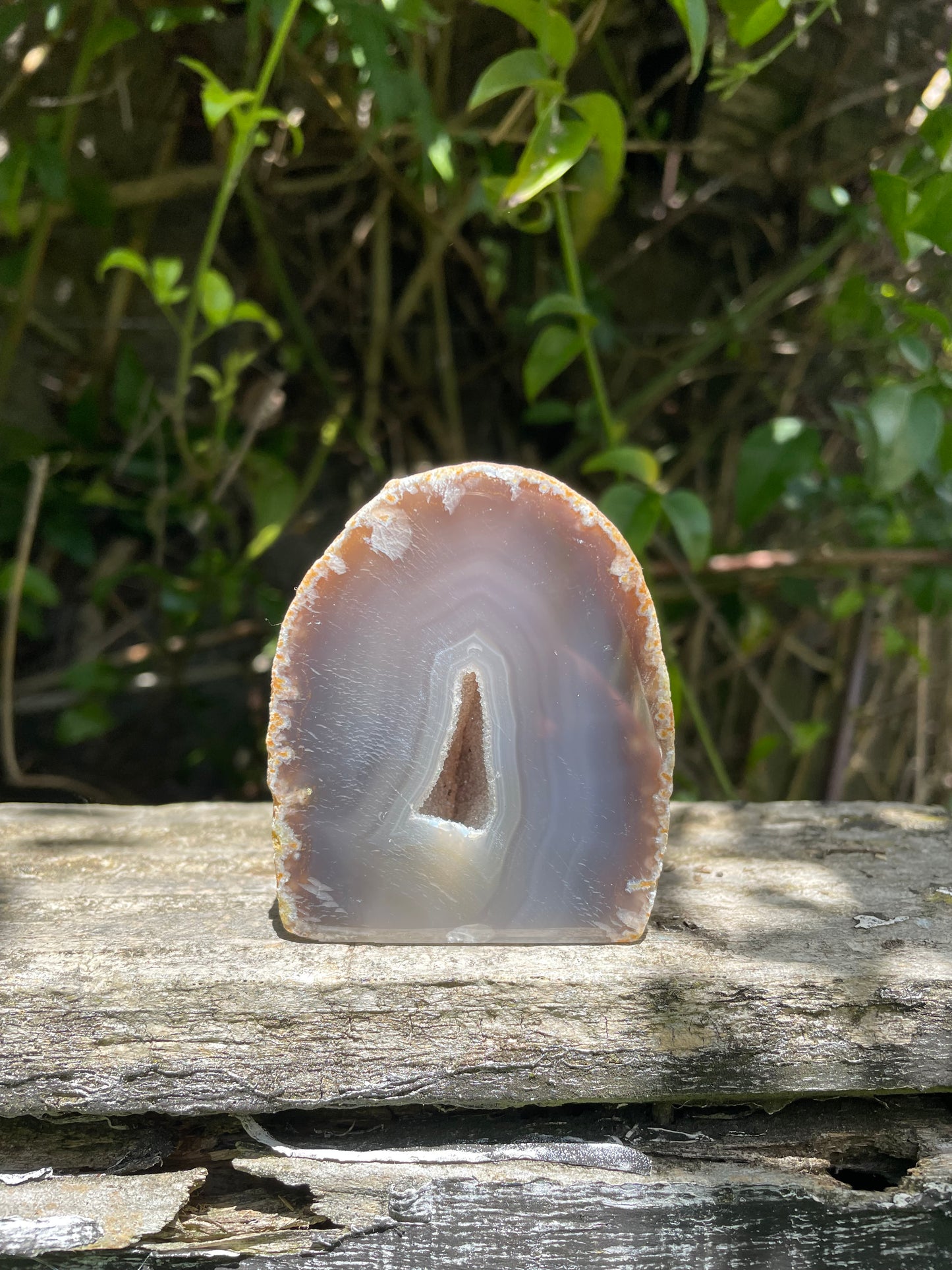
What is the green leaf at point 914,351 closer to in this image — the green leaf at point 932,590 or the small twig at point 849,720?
the green leaf at point 932,590

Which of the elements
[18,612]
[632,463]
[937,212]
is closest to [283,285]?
[18,612]

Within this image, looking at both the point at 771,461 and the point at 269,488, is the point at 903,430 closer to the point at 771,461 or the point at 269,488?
the point at 771,461

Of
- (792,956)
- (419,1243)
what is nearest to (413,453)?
(792,956)

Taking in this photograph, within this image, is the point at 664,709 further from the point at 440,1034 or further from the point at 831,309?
the point at 831,309

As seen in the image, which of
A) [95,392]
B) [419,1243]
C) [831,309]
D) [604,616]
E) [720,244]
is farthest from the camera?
[720,244]

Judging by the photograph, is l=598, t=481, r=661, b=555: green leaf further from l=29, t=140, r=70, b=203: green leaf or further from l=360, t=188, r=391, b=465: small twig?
l=29, t=140, r=70, b=203: green leaf

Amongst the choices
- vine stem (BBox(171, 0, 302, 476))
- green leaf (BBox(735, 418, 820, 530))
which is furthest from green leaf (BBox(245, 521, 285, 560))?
green leaf (BBox(735, 418, 820, 530))
